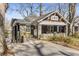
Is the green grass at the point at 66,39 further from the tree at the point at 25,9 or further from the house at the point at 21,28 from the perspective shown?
the tree at the point at 25,9

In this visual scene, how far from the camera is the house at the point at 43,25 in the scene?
3.35 metres

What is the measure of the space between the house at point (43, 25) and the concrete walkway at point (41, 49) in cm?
9

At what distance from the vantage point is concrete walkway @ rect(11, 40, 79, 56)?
11.0 feet

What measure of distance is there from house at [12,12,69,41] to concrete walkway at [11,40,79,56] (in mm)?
91

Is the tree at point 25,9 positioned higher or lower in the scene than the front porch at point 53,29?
higher

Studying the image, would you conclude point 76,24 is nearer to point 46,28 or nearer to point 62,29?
point 62,29

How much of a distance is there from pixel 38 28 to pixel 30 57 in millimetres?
336

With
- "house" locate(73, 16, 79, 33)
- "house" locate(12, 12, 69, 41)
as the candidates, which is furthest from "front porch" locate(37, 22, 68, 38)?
"house" locate(73, 16, 79, 33)

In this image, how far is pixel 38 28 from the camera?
338 cm

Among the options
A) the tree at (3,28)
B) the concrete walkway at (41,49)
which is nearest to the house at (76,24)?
the concrete walkway at (41,49)

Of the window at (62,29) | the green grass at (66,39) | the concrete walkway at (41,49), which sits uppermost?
the window at (62,29)

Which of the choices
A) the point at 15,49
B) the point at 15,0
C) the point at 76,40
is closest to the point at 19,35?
the point at 15,49

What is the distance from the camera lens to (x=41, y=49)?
11.0 feet

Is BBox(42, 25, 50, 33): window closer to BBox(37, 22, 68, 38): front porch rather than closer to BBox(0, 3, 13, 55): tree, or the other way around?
BBox(37, 22, 68, 38): front porch
